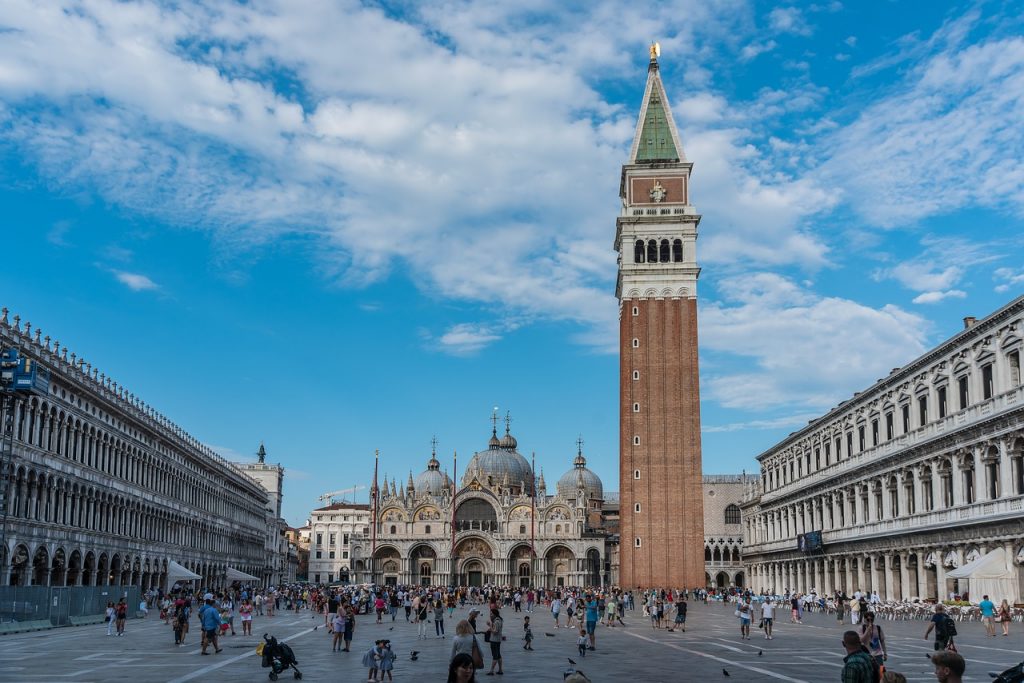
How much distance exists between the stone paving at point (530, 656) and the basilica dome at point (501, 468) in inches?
3345

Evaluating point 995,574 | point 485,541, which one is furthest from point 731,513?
point 995,574

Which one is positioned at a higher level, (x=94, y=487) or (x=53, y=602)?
(x=94, y=487)

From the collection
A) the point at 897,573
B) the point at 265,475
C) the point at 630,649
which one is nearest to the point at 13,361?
the point at 630,649

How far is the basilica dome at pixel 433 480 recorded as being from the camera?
13012cm

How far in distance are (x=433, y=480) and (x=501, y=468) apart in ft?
31.5

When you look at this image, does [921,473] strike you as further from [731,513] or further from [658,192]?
[731,513]

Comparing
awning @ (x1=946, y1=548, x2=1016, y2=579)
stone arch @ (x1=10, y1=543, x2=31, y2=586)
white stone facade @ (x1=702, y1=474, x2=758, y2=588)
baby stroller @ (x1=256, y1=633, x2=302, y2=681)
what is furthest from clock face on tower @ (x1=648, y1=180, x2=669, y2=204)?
baby stroller @ (x1=256, y1=633, x2=302, y2=681)

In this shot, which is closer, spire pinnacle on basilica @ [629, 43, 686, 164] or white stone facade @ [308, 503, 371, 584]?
spire pinnacle on basilica @ [629, 43, 686, 164]

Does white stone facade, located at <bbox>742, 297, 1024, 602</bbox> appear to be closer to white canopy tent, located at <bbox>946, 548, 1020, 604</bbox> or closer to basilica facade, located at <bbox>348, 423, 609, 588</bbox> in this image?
white canopy tent, located at <bbox>946, 548, 1020, 604</bbox>

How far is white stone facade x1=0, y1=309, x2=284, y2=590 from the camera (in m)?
43.8

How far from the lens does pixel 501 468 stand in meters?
128

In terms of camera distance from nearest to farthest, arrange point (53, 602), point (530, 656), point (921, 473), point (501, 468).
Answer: point (530, 656)
point (53, 602)
point (921, 473)
point (501, 468)

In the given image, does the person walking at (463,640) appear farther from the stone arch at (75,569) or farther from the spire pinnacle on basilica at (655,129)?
the spire pinnacle on basilica at (655,129)

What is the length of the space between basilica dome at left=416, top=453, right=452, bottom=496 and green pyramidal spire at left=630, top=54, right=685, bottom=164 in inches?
2168
